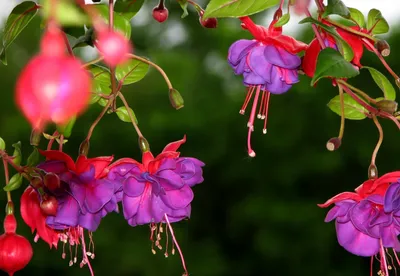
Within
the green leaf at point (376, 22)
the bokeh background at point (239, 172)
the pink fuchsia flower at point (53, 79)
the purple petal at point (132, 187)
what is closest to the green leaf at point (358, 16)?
the green leaf at point (376, 22)

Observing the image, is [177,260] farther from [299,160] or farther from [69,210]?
[69,210]

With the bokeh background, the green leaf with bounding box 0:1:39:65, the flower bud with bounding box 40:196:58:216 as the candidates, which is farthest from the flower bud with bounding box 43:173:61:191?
the bokeh background

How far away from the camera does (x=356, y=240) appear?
0.63m

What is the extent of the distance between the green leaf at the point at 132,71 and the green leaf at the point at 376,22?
0.66 feet

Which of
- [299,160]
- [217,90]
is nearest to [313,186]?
[299,160]

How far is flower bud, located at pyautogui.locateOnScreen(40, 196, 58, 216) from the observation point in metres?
0.56

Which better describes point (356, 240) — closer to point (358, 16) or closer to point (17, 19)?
point (358, 16)

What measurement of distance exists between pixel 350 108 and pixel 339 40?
0.14m

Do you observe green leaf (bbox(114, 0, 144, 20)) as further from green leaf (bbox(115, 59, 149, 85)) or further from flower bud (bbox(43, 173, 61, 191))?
flower bud (bbox(43, 173, 61, 191))

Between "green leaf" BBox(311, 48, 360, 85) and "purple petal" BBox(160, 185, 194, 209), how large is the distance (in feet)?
0.46

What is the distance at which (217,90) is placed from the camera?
695 cm

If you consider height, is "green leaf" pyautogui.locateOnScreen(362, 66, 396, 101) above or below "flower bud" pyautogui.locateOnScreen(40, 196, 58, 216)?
above

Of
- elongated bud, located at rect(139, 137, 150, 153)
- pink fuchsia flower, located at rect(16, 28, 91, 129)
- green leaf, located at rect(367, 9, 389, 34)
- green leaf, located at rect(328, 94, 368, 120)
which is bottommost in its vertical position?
elongated bud, located at rect(139, 137, 150, 153)

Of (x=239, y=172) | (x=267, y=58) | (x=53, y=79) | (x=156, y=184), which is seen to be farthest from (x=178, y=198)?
(x=239, y=172)
